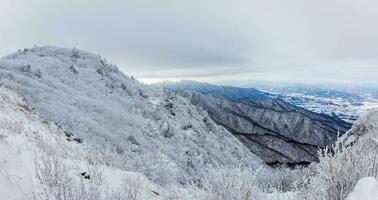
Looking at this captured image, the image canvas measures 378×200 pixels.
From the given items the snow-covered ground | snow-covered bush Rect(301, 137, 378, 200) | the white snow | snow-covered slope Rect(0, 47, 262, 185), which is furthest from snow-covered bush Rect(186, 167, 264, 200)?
snow-covered slope Rect(0, 47, 262, 185)

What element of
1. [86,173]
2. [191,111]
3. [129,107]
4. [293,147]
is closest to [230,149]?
[191,111]

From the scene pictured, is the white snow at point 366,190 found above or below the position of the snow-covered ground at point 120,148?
above

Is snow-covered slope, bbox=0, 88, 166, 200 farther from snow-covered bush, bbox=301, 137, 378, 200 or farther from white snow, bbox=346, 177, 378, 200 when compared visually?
white snow, bbox=346, 177, 378, 200

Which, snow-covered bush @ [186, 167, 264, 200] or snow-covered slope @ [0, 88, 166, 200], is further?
snow-covered bush @ [186, 167, 264, 200]

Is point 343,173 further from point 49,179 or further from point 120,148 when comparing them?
point 120,148

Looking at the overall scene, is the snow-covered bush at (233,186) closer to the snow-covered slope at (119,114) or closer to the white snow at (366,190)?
the white snow at (366,190)

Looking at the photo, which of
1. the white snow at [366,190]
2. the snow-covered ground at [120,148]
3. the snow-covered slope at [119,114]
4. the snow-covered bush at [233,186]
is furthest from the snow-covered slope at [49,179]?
the snow-covered slope at [119,114]

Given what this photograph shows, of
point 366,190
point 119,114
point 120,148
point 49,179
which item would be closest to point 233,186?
point 366,190
